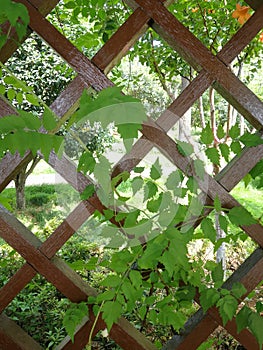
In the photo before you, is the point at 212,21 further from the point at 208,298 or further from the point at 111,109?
the point at 111,109

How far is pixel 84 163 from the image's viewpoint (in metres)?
1.09

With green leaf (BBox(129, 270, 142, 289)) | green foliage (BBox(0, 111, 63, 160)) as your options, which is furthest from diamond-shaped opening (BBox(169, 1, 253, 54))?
green foliage (BBox(0, 111, 63, 160))

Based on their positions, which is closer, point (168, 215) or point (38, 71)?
point (168, 215)

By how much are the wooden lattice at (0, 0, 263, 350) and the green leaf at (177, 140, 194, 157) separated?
0.05 ft

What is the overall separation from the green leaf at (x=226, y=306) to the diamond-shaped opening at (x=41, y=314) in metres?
0.66

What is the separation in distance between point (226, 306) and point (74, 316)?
0.35m

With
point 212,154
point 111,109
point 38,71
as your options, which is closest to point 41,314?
point 212,154

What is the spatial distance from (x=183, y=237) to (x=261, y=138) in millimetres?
290

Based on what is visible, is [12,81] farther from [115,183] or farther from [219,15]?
[219,15]

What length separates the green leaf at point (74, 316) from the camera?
1.21 metres

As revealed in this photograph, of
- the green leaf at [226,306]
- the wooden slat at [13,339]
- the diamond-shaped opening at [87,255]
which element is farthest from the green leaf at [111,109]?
the diamond-shaped opening at [87,255]

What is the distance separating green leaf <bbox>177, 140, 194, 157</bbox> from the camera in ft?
3.94

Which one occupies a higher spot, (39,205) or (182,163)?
(182,163)

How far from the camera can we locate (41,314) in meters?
1.89
